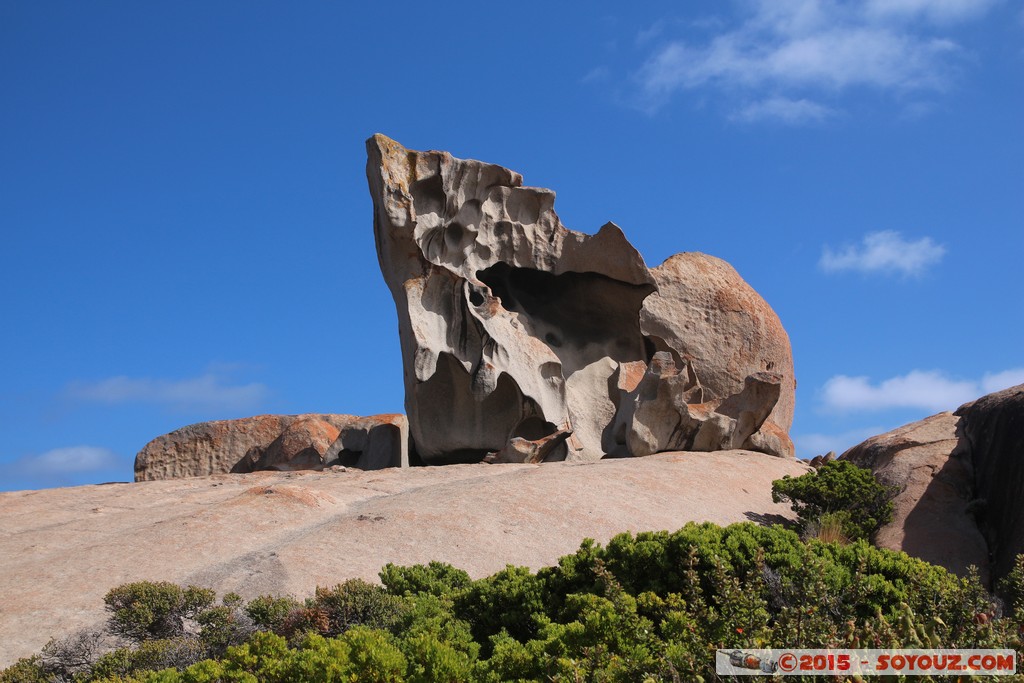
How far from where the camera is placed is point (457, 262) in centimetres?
2330

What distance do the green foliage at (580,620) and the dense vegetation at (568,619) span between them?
0.05 feet

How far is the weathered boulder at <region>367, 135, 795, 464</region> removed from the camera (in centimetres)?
2216

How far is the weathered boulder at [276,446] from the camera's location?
938 inches

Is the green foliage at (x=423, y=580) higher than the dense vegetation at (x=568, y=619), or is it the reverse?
the green foliage at (x=423, y=580)

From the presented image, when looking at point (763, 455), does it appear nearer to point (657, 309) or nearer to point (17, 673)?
point (657, 309)

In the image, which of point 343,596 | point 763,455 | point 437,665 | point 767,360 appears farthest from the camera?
point 767,360

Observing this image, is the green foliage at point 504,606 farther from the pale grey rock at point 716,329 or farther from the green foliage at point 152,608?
the pale grey rock at point 716,329

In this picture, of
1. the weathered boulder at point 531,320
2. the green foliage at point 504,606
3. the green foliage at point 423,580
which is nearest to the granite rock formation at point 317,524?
the green foliage at point 423,580

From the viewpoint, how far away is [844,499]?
15156 mm

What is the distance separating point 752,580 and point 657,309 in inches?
730

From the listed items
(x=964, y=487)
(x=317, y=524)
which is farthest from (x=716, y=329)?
(x=317, y=524)

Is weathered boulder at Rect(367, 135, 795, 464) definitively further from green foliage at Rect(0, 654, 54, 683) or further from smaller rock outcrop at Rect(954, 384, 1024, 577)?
green foliage at Rect(0, 654, 54, 683)

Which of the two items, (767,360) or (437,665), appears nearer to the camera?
(437,665)

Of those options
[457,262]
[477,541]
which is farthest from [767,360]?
[477,541]
